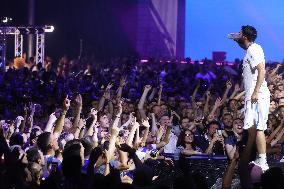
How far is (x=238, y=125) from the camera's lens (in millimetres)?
9695

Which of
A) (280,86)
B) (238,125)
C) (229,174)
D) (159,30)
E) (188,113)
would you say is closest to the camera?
(229,174)

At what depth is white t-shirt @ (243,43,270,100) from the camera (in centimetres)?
751

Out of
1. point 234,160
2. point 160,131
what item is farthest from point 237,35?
point 160,131

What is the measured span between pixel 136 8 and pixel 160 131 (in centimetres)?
1620

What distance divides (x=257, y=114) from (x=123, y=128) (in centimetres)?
291

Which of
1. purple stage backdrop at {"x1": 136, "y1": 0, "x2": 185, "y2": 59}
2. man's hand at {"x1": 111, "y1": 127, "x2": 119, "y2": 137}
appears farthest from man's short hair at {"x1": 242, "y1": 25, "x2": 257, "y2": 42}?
purple stage backdrop at {"x1": 136, "y1": 0, "x2": 185, "y2": 59}

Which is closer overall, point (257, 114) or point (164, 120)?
point (257, 114)

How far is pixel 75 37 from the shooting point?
86.5 ft

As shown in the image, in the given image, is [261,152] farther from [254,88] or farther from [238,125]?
[238,125]

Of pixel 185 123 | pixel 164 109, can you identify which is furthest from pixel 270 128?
pixel 164 109

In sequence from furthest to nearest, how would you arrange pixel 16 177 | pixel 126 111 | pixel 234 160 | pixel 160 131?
pixel 126 111 → pixel 160 131 → pixel 234 160 → pixel 16 177

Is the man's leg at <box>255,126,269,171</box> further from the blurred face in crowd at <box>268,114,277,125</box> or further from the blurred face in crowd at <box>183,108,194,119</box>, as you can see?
the blurred face in crowd at <box>183,108,194,119</box>

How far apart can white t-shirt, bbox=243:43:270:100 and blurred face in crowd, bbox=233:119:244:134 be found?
1967 mm

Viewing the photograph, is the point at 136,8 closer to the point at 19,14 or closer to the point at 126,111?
the point at 19,14
